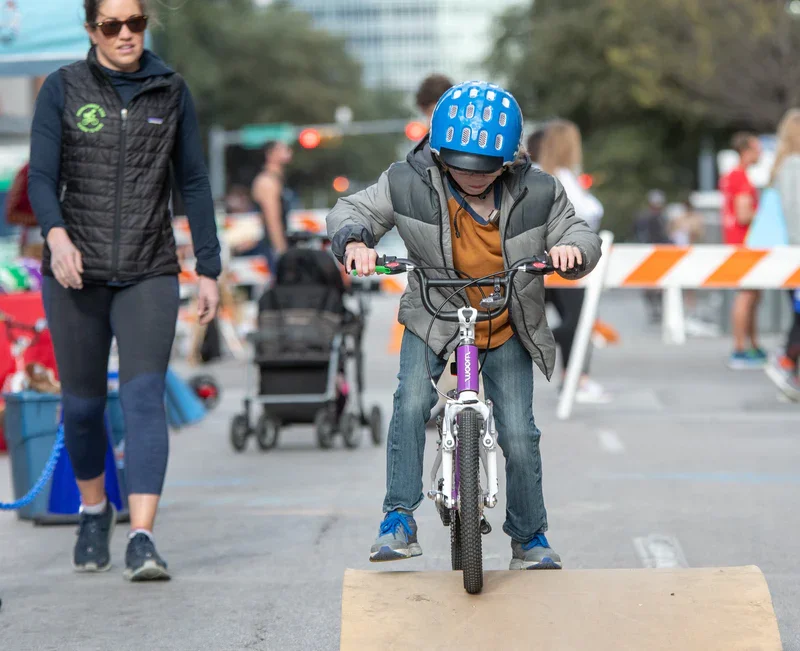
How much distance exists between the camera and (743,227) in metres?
15.7

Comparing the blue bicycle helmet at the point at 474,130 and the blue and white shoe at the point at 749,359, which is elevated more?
the blue bicycle helmet at the point at 474,130

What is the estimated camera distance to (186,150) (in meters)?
6.23

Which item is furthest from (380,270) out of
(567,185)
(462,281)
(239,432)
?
(567,185)

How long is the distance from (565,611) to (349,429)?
5.53 meters

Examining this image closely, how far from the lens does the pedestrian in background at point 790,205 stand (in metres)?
12.5

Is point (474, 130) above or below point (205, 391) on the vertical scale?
above

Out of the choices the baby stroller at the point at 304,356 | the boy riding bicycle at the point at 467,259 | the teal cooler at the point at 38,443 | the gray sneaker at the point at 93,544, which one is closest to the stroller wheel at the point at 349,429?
the baby stroller at the point at 304,356

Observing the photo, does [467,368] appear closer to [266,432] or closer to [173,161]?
[173,161]

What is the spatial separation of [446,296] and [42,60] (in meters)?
6.61

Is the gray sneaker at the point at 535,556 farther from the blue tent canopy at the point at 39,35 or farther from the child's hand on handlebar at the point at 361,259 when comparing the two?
the blue tent canopy at the point at 39,35

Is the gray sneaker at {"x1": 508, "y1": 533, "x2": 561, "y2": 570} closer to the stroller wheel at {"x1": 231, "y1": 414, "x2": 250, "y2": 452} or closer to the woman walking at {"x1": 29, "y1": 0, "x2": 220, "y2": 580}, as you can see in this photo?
the woman walking at {"x1": 29, "y1": 0, "x2": 220, "y2": 580}

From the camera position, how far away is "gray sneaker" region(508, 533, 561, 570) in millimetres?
5305

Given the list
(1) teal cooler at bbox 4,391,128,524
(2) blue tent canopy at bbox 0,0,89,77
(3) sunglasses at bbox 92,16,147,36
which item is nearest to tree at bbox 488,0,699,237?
(2) blue tent canopy at bbox 0,0,89,77

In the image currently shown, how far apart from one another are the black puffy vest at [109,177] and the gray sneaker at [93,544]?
3.22 feet
